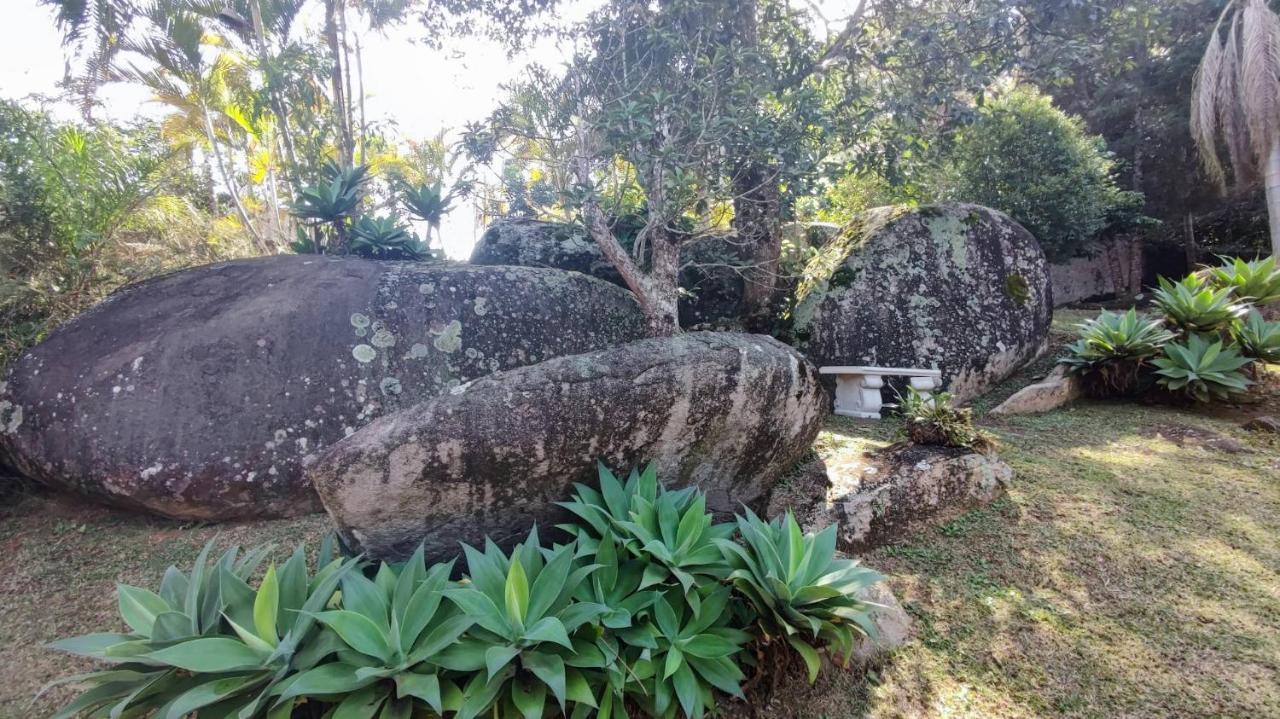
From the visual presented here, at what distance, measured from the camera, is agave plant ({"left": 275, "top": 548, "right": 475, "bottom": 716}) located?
5.98 ft

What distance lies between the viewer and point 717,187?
4875 millimetres

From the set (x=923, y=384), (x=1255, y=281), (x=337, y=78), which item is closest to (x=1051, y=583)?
(x=923, y=384)

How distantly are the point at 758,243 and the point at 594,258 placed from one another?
5.81 feet

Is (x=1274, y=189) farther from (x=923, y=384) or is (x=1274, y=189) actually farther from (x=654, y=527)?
(x=654, y=527)

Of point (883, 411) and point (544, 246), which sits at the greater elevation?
point (544, 246)

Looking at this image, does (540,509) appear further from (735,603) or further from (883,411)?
(883,411)

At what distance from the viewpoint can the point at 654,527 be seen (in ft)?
8.57

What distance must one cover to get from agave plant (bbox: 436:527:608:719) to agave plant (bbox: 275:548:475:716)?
0.23 ft

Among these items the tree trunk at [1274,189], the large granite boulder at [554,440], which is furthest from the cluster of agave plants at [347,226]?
the tree trunk at [1274,189]

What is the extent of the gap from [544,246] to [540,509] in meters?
3.97

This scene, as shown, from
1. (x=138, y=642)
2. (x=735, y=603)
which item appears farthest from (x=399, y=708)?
(x=735, y=603)

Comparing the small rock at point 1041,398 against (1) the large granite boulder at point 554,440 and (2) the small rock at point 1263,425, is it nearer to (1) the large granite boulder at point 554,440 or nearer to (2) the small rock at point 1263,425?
(2) the small rock at point 1263,425

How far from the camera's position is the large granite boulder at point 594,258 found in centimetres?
621

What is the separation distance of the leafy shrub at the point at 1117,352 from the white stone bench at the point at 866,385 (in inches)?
57.3
